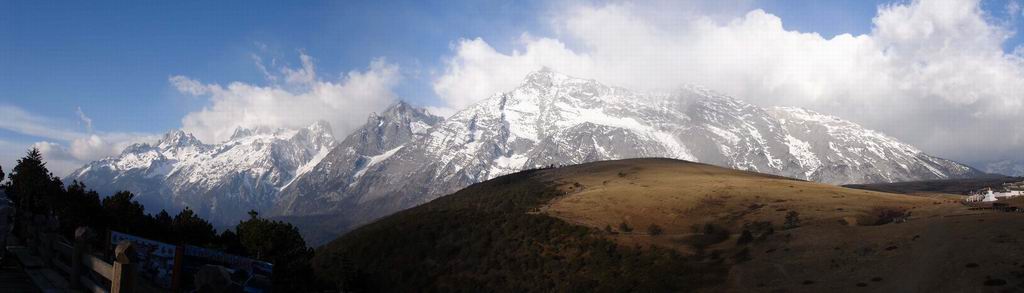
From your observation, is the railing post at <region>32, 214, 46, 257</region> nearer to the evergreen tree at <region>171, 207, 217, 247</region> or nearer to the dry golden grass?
the dry golden grass

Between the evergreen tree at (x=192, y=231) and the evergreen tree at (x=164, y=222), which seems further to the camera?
the evergreen tree at (x=164, y=222)

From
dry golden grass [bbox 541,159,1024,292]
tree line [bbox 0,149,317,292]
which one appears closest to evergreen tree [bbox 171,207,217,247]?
tree line [bbox 0,149,317,292]

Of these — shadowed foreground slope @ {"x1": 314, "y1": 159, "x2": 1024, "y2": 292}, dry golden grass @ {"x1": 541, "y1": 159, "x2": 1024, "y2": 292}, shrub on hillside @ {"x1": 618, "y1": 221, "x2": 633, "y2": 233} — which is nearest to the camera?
dry golden grass @ {"x1": 541, "y1": 159, "x2": 1024, "y2": 292}

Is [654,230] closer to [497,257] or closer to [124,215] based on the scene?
[497,257]

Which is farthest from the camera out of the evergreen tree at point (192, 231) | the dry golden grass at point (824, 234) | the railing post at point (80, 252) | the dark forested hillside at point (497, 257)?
the evergreen tree at point (192, 231)

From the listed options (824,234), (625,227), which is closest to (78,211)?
(625,227)

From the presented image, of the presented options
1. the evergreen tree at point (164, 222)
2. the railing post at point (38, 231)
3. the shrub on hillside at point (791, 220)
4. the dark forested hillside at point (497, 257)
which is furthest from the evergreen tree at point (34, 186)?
the shrub on hillside at point (791, 220)

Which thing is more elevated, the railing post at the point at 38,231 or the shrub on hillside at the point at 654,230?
the railing post at the point at 38,231

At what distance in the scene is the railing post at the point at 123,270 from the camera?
26.6 ft

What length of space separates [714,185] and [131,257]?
10164 centimetres

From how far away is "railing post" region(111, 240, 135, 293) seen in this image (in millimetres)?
8102

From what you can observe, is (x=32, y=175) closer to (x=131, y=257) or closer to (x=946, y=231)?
(x=131, y=257)

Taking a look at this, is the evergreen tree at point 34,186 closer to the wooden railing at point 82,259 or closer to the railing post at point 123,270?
the wooden railing at point 82,259

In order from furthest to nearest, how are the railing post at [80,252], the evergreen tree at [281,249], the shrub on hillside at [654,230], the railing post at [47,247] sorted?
1. the shrub on hillside at [654,230]
2. the evergreen tree at [281,249]
3. the railing post at [47,247]
4. the railing post at [80,252]
